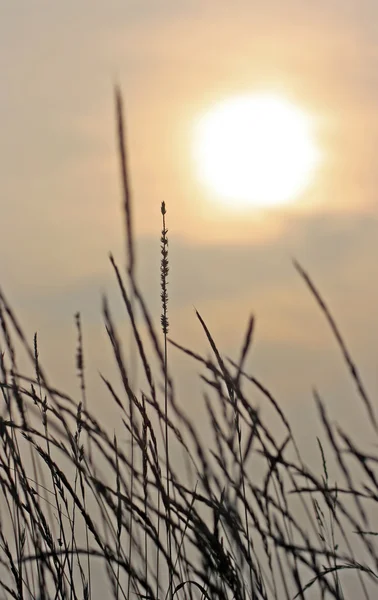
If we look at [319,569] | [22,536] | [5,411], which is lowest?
[319,569]

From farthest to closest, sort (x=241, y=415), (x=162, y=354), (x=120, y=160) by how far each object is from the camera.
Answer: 1. (x=241, y=415)
2. (x=162, y=354)
3. (x=120, y=160)

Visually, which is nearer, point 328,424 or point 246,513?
point 246,513

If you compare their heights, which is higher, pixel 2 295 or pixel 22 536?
pixel 2 295

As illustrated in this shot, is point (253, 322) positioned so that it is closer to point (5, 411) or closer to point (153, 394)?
point (153, 394)

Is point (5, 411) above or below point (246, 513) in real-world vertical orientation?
above

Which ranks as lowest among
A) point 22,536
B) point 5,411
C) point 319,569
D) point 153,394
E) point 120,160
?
point 319,569

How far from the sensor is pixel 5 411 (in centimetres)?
158

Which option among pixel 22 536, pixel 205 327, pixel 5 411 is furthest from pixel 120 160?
pixel 22 536

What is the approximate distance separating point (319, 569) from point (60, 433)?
20.7 inches

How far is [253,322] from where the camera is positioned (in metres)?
1.42

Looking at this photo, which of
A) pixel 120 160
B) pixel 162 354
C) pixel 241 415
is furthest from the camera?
pixel 241 415

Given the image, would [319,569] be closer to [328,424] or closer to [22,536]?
[328,424]

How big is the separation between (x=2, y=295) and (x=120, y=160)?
439 mm

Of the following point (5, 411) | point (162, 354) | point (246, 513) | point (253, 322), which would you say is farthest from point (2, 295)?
point (246, 513)
